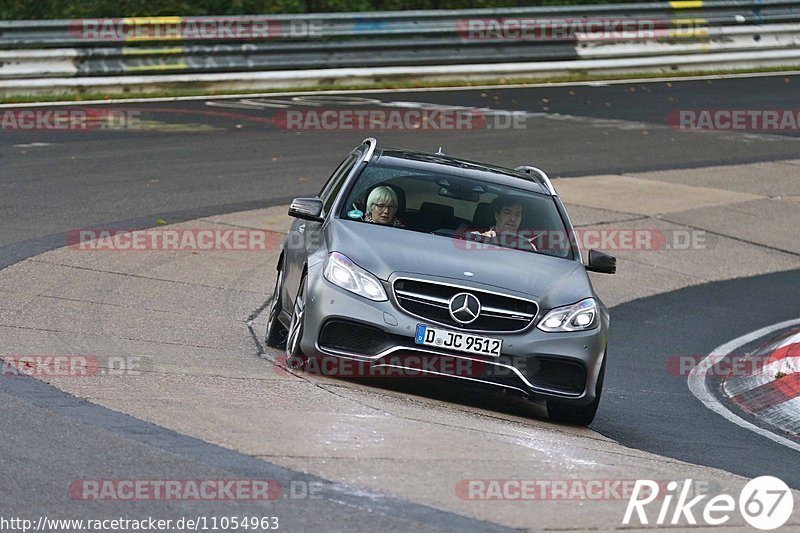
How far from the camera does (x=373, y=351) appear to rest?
8414 mm

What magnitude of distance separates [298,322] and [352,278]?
0.54 meters

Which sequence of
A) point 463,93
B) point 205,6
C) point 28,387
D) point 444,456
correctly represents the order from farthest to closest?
point 205,6 → point 463,93 → point 28,387 → point 444,456

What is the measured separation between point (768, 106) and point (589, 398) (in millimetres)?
17707

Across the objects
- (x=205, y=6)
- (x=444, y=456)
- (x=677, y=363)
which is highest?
(x=205, y=6)

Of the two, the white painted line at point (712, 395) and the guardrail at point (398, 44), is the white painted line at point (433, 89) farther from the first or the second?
the white painted line at point (712, 395)

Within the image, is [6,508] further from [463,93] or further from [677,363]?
[463,93]

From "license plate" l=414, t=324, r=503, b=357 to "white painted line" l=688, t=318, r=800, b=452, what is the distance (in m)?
2.24

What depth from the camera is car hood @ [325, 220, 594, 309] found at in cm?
857

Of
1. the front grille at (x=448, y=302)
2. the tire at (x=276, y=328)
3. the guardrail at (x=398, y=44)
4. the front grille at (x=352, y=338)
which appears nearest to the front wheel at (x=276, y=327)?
the tire at (x=276, y=328)

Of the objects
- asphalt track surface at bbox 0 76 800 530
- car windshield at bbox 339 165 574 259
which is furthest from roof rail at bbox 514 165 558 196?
asphalt track surface at bbox 0 76 800 530

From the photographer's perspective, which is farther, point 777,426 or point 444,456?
point 777,426

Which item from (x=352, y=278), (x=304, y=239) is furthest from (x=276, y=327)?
(x=352, y=278)

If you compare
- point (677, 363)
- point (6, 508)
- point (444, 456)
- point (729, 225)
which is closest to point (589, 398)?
point (444, 456)

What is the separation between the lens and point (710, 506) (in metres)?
6.23
